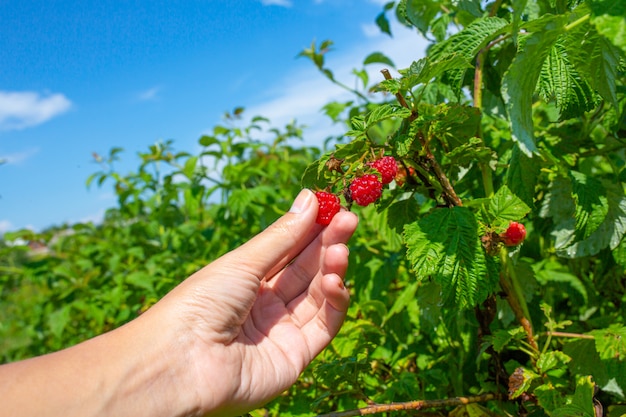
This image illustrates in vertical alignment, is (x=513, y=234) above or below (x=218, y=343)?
below

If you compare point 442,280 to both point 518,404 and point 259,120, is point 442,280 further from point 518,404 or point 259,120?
point 259,120

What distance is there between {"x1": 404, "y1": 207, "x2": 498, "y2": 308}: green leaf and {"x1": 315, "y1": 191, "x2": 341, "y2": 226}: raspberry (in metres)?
0.23

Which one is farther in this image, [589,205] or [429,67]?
[589,205]

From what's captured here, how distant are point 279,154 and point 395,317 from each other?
235 cm

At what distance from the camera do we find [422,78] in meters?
1.12

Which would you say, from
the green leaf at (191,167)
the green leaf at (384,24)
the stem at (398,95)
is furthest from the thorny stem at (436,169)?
the green leaf at (191,167)

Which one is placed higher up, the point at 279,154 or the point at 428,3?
the point at 279,154

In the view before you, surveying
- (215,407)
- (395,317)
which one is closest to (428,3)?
(395,317)

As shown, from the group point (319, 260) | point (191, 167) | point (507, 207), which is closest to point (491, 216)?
point (507, 207)

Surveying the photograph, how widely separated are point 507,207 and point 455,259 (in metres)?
0.20

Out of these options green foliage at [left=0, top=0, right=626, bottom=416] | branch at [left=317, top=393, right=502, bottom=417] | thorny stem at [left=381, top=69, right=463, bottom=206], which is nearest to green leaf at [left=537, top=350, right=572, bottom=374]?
green foliage at [left=0, top=0, right=626, bottom=416]

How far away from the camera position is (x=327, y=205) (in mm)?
1339

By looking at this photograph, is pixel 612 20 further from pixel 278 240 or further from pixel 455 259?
pixel 278 240

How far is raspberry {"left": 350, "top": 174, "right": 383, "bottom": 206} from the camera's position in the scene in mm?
1157
